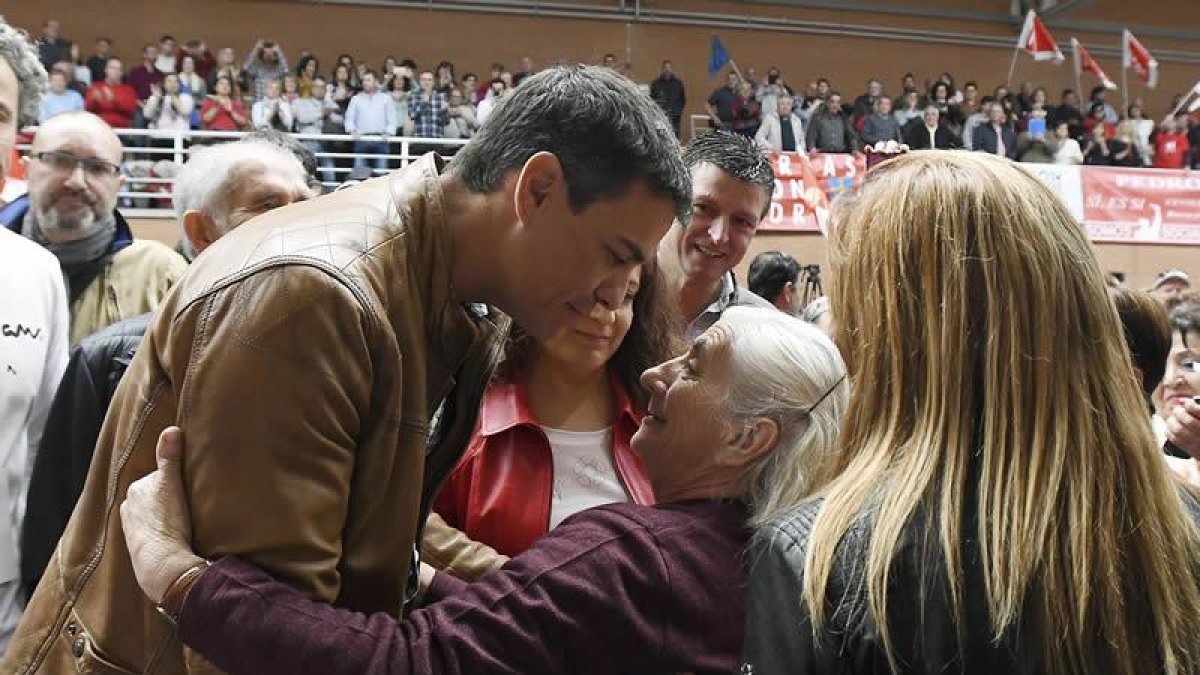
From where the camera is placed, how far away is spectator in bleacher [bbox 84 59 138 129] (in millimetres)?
9812

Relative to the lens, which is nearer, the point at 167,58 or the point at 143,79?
the point at 143,79

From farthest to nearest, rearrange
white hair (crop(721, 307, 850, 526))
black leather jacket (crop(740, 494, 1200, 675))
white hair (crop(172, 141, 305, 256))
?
white hair (crop(172, 141, 305, 256))
white hair (crop(721, 307, 850, 526))
black leather jacket (crop(740, 494, 1200, 675))

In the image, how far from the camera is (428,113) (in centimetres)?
1065

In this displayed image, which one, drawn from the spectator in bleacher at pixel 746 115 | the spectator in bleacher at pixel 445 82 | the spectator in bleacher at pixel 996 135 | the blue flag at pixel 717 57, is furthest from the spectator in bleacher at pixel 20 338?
the blue flag at pixel 717 57

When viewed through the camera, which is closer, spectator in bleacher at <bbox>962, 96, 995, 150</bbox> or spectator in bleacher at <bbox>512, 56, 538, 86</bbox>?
spectator in bleacher at <bbox>962, 96, 995, 150</bbox>

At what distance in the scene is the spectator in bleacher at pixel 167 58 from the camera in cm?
1073

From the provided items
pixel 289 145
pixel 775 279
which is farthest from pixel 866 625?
pixel 775 279

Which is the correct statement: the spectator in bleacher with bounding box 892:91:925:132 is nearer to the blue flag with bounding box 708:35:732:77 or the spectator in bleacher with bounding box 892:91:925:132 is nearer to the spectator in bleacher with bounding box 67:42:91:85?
the blue flag with bounding box 708:35:732:77

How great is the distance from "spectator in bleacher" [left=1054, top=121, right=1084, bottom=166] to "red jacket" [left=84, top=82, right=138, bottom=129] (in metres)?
9.87

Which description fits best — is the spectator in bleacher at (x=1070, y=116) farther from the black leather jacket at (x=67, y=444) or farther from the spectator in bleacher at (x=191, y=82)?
the black leather jacket at (x=67, y=444)

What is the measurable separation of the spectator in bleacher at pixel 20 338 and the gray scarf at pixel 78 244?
705 mm

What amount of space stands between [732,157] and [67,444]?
1.60 meters

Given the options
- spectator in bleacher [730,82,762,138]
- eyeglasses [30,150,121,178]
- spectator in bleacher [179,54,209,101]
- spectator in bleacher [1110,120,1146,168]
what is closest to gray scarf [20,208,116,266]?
eyeglasses [30,150,121,178]

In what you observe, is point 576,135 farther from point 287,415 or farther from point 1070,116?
point 1070,116
